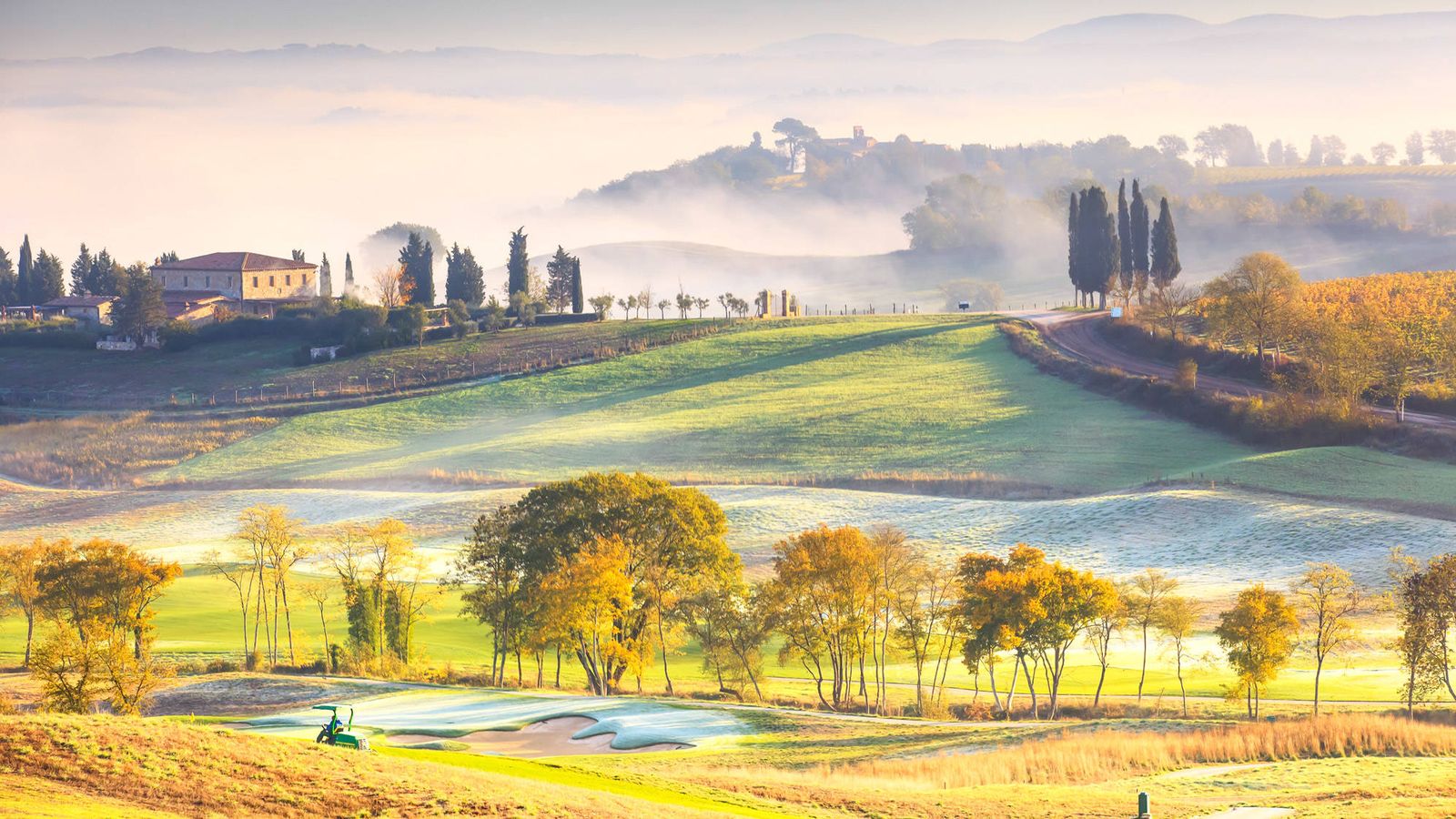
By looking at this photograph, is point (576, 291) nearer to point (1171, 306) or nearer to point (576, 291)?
point (576, 291)

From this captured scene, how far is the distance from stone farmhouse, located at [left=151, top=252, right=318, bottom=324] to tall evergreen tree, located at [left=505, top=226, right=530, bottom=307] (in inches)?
919

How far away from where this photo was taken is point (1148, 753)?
38.2 meters

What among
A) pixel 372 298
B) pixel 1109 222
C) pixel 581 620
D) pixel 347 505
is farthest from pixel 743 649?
pixel 372 298

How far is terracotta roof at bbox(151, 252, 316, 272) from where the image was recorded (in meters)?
174

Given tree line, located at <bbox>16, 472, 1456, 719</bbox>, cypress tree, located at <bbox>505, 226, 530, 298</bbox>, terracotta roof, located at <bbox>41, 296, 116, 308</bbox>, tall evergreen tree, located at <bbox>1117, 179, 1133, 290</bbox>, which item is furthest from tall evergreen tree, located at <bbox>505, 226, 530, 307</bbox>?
tree line, located at <bbox>16, 472, 1456, 719</bbox>

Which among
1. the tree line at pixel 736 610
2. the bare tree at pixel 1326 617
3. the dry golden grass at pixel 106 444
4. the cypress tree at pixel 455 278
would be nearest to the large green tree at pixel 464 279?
the cypress tree at pixel 455 278

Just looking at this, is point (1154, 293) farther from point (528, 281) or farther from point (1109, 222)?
point (528, 281)

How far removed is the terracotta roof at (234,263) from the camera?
17375cm

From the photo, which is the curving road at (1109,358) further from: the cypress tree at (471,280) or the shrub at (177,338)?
the shrub at (177,338)

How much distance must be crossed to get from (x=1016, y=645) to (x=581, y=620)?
50.4ft

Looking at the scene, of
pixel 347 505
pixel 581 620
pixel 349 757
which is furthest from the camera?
pixel 347 505

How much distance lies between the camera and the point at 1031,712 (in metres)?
49.0

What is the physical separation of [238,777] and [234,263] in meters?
157

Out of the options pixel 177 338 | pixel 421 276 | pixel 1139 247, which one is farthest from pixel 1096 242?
pixel 177 338
